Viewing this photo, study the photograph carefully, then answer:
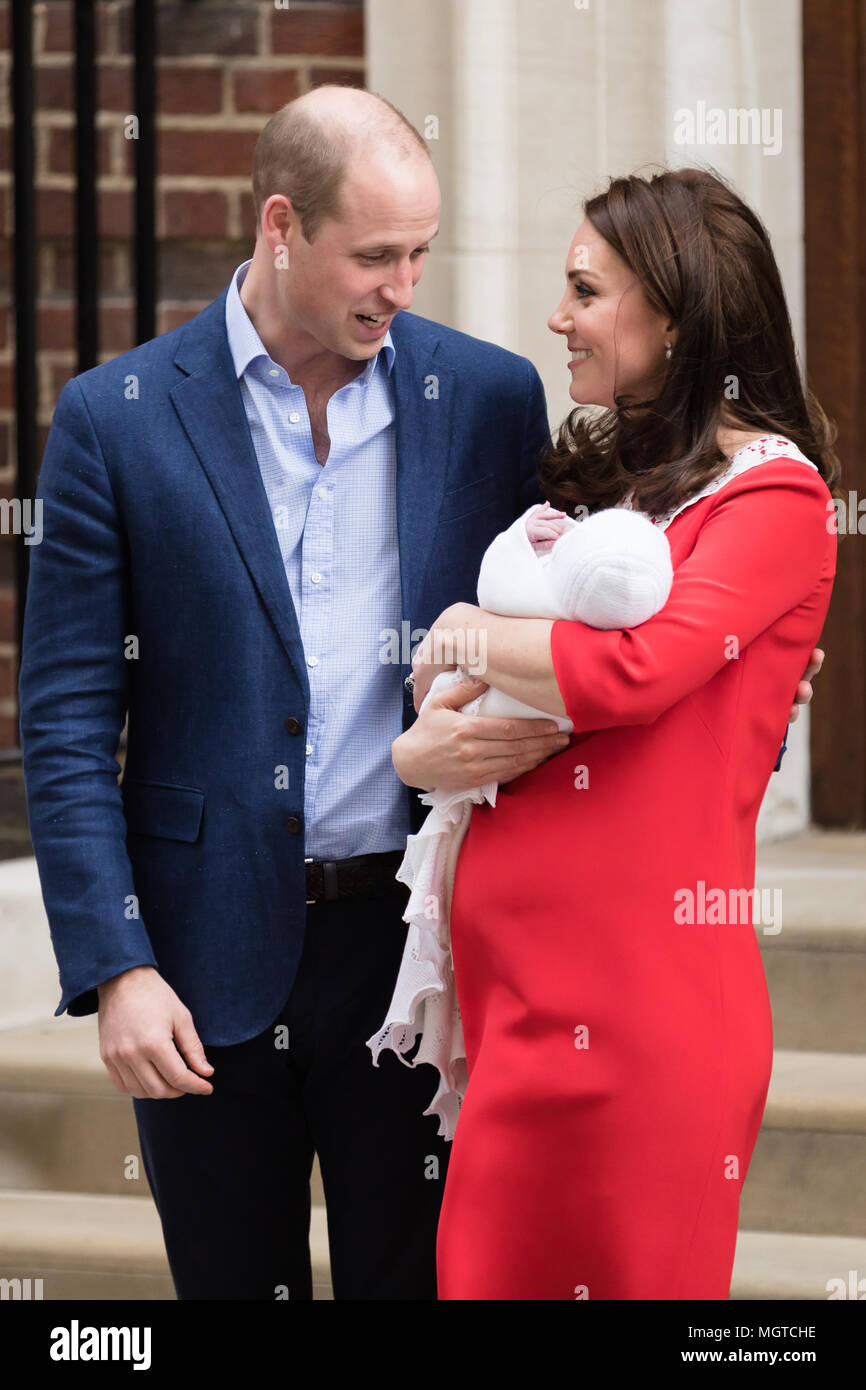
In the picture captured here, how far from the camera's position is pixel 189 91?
3805mm

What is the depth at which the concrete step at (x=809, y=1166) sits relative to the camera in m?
2.83

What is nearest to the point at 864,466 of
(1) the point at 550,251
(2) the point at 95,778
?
(1) the point at 550,251

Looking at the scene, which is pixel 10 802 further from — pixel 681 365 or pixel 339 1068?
pixel 681 365

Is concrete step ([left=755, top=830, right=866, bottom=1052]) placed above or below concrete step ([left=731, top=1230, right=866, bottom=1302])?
above

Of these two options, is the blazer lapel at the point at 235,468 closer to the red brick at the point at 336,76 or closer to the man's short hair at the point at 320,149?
the man's short hair at the point at 320,149

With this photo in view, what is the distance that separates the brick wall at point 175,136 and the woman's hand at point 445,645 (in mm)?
2153

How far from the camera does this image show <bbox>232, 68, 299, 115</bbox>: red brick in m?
3.74

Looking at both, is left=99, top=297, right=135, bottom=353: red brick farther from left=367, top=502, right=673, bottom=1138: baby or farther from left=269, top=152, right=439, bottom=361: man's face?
left=367, top=502, right=673, bottom=1138: baby

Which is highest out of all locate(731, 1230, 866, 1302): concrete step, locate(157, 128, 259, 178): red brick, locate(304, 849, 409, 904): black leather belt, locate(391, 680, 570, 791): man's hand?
locate(157, 128, 259, 178): red brick

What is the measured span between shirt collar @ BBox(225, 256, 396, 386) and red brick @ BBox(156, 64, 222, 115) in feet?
6.10

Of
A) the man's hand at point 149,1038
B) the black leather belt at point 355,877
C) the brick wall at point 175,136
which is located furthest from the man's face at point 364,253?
the brick wall at point 175,136

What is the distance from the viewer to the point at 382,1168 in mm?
2133

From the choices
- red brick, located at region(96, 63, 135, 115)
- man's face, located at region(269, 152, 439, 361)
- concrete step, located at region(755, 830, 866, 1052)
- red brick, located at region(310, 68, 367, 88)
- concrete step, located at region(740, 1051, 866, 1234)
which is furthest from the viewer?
red brick, located at region(96, 63, 135, 115)

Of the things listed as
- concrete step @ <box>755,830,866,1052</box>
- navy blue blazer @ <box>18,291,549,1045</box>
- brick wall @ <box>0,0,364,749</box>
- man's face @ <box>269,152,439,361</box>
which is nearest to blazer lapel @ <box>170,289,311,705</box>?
navy blue blazer @ <box>18,291,549,1045</box>
